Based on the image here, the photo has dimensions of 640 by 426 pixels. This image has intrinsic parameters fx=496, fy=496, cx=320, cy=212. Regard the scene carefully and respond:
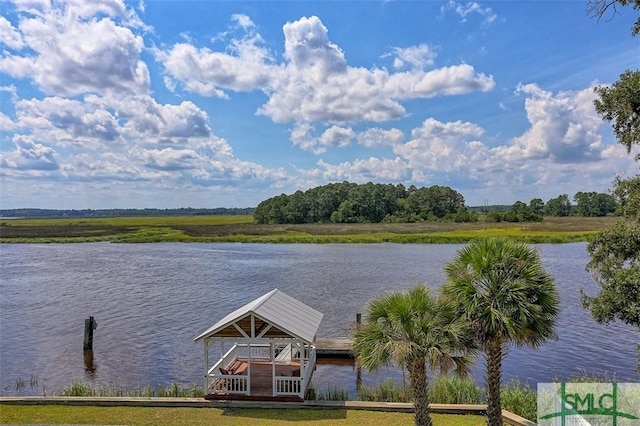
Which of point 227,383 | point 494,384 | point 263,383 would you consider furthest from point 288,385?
point 494,384

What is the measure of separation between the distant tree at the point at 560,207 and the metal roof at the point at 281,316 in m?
120

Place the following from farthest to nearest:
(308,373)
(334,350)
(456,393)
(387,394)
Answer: (334,350) < (308,373) < (387,394) < (456,393)

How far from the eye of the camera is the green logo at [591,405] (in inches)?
365

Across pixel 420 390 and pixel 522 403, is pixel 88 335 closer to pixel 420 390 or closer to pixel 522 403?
pixel 420 390

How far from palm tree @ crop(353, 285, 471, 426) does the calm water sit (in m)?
7.77

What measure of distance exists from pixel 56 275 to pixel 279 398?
124 ft

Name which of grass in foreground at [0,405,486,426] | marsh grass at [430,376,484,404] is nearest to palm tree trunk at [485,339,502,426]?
grass in foreground at [0,405,486,426]

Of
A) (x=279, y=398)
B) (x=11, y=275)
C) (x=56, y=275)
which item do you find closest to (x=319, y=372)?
(x=279, y=398)

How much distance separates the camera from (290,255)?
58.8 meters

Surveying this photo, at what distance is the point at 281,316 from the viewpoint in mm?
14891

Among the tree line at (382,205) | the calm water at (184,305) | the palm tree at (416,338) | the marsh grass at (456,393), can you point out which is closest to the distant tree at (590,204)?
the tree line at (382,205)

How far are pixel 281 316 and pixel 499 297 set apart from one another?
280 inches

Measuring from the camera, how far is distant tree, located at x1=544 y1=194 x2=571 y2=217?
4820 inches

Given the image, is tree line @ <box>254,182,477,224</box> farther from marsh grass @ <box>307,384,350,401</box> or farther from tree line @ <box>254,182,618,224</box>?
marsh grass @ <box>307,384,350,401</box>
